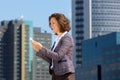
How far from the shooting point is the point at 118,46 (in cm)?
14862

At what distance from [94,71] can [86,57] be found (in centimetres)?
2072

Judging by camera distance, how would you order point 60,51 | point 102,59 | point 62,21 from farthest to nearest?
point 102,59 → point 62,21 → point 60,51

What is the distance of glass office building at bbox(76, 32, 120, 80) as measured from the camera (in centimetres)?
14688

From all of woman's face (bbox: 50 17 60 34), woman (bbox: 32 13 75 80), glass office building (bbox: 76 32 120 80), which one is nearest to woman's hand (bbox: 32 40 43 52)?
woman (bbox: 32 13 75 80)

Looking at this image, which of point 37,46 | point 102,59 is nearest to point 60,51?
point 37,46

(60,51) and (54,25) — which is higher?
(54,25)

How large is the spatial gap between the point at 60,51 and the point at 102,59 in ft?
495

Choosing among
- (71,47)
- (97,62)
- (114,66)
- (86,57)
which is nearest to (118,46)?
(114,66)

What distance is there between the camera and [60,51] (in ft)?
24.1

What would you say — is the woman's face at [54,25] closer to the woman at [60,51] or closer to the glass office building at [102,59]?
the woman at [60,51]

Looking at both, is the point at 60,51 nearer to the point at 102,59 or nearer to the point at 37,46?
the point at 37,46

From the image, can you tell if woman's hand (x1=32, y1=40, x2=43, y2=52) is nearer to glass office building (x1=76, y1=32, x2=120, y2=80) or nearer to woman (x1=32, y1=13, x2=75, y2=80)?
woman (x1=32, y1=13, x2=75, y2=80)

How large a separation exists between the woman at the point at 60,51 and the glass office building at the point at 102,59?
5436 inches

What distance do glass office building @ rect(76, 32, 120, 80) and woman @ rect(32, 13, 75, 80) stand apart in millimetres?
138067
